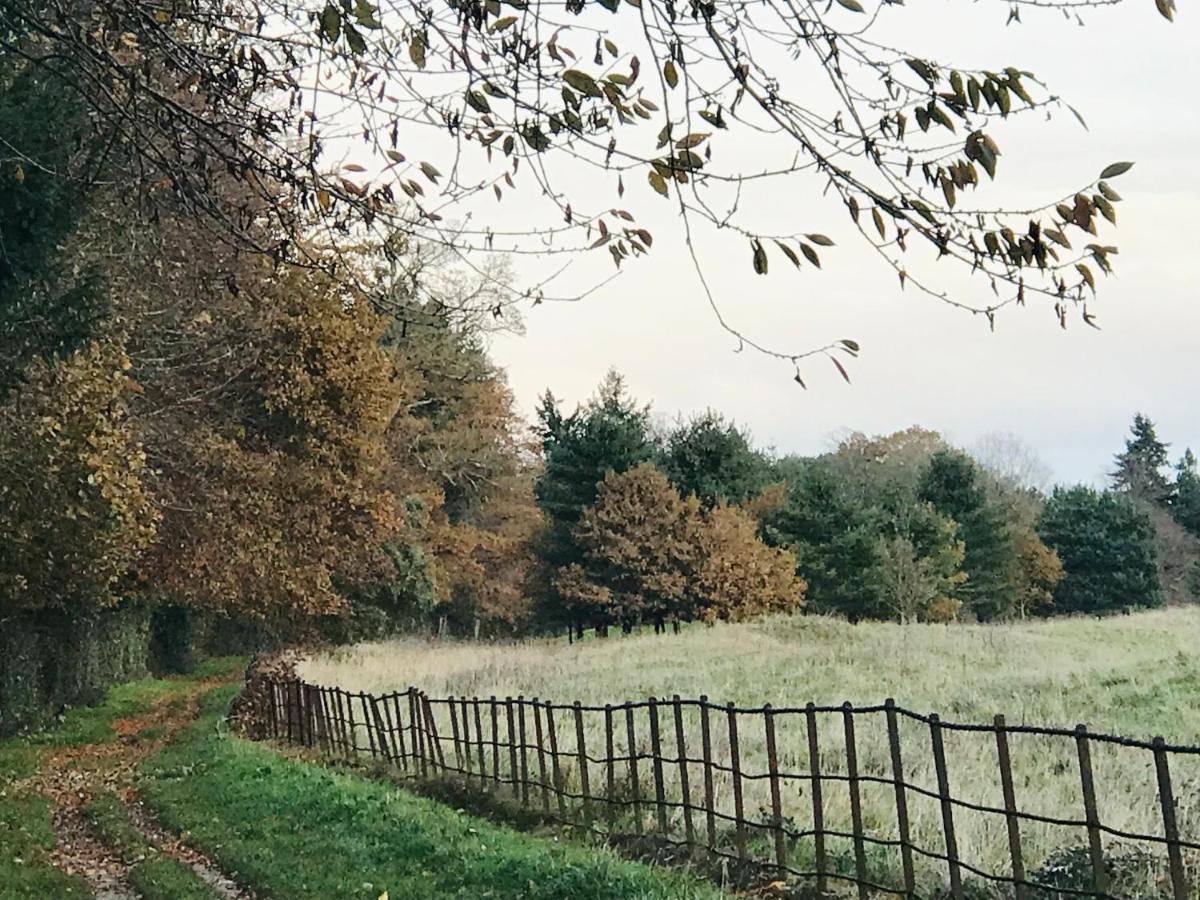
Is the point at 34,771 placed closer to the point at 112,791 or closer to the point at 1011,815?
the point at 112,791

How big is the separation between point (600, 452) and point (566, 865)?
1469 inches

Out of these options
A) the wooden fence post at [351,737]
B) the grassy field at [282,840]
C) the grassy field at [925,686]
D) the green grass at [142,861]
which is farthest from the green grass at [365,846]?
the grassy field at [925,686]

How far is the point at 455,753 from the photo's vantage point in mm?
13023

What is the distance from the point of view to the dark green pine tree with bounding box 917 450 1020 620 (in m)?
54.7

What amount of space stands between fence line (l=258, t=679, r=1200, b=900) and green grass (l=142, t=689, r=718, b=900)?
0.60m

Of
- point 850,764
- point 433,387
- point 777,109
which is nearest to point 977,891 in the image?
point 850,764

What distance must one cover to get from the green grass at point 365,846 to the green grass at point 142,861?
Answer: 347 mm

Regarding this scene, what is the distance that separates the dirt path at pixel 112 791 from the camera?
9688 millimetres

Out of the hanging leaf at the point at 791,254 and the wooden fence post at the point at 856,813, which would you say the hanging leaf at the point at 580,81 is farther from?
the wooden fence post at the point at 856,813

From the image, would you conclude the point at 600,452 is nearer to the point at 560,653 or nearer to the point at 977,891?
the point at 560,653

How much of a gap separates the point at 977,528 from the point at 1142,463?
26963 mm

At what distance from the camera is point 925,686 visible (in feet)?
63.0

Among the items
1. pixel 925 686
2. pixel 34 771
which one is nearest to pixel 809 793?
pixel 925 686

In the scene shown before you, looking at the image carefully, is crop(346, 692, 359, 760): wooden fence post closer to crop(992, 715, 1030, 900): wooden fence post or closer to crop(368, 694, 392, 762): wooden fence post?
crop(368, 694, 392, 762): wooden fence post
